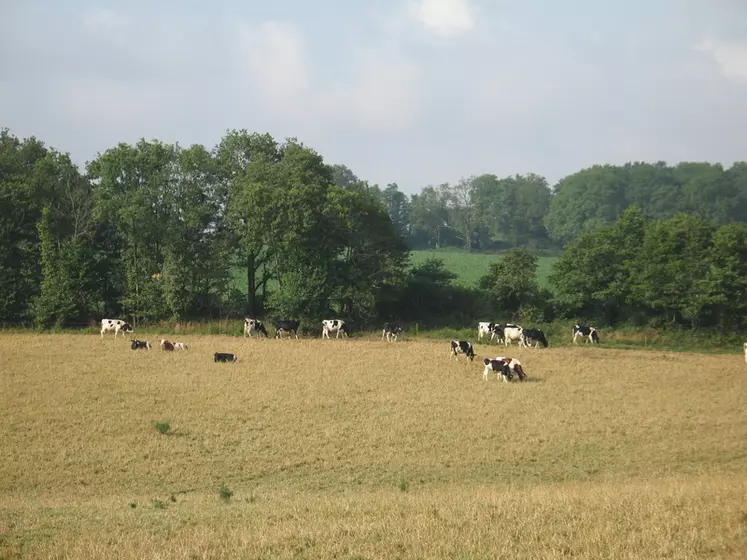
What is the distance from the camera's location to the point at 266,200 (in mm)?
44938

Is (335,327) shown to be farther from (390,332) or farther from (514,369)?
(514,369)

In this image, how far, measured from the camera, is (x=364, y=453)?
19.1m

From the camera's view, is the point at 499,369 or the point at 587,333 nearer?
the point at 499,369

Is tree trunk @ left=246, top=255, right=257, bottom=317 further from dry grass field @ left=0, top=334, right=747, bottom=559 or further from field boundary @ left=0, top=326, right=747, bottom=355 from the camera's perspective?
dry grass field @ left=0, top=334, right=747, bottom=559

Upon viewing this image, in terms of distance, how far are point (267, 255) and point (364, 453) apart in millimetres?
29271

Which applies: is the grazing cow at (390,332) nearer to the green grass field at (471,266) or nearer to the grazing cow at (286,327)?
the grazing cow at (286,327)

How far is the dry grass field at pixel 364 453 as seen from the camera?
9469 millimetres

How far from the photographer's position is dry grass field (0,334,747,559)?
9469 millimetres

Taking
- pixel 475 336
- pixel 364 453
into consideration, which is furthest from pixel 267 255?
pixel 364 453

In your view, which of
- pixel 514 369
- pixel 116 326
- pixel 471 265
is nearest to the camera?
pixel 514 369

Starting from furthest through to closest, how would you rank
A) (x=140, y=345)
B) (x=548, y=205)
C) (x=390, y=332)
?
(x=548, y=205) → (x=390, y=332) → (x=140, y=345)

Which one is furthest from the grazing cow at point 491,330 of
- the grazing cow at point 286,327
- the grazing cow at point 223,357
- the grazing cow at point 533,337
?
the grazing cow at point 223,357

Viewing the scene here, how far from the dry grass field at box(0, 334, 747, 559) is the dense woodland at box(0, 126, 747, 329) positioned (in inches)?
377

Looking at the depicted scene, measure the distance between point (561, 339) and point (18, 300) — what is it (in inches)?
1286
